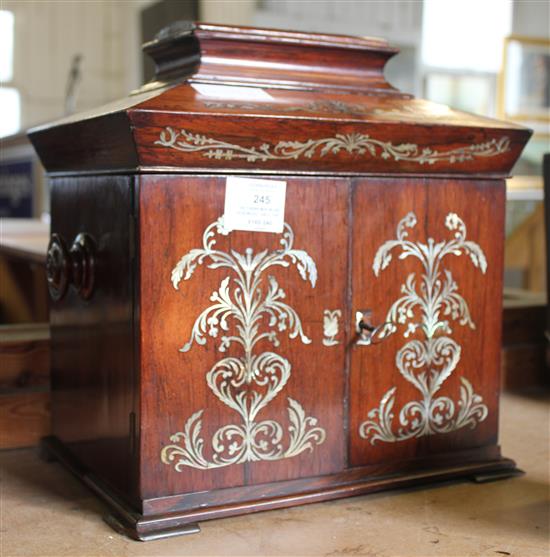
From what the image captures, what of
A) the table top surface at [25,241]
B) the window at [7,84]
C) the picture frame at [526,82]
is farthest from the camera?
the window at [7,84]

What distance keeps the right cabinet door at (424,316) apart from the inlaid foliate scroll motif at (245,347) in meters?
0.13

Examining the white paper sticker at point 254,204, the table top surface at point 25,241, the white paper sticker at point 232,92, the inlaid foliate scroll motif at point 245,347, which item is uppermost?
the white paper sticker at point 232,92

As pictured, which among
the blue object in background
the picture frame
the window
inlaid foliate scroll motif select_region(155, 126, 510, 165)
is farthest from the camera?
the window

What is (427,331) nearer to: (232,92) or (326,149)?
(326,149)

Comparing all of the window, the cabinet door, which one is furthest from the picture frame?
the cabinet door

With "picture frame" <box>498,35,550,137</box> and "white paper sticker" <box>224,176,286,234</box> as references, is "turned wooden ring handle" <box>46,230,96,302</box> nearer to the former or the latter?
"white paper sticker" <box>224,176,286,234</box>

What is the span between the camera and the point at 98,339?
5.36 ft

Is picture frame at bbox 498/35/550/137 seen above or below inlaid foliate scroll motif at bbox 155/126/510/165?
above

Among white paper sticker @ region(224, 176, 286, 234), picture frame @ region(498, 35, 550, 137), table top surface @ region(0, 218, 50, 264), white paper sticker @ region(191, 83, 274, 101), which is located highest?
picture frame @ region(498, 35, 550, 137)

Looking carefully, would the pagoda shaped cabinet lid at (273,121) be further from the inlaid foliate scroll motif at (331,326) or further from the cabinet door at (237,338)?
the inlaid foliate scroll motif at (331,326)

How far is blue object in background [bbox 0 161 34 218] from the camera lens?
5422 mm

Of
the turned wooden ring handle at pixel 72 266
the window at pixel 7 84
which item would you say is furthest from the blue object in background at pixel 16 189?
the turned wooden ring handle at pixel 72 266

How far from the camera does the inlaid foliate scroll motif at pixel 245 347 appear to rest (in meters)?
1.50

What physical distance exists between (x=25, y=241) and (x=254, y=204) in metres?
1.47
